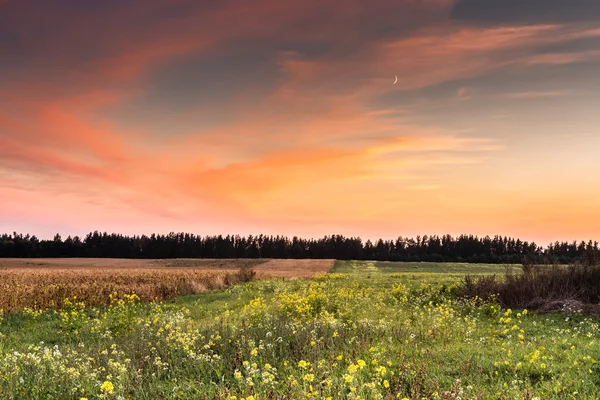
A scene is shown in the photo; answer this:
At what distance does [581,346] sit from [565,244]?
157 metres

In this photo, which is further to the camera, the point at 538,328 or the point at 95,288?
the point at 95,288

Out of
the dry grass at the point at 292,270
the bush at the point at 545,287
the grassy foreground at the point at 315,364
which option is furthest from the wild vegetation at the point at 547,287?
the dry grass at the point at 292,270

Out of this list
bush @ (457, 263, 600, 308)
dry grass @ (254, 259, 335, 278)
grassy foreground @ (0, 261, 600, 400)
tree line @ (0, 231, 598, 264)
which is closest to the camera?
grassy foreground @ (0, 261, 600, 400)

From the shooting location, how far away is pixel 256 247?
529ft

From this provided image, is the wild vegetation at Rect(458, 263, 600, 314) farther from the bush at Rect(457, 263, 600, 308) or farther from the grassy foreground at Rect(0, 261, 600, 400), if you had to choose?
the grassy foreground at Rect(0, 261, 600, 400)

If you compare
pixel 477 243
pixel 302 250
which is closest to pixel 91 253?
pixel 302 250

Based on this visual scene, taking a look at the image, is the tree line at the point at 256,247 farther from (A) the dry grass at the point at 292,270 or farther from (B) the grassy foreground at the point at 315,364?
(B) the grassy foreground at the point at 315,364

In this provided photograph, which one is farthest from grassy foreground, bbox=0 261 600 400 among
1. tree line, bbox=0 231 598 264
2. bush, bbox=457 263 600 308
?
tree line, bbox=0 231 598 264

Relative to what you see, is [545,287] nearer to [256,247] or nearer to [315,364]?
[315,364]

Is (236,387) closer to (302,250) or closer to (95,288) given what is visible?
(95,288)

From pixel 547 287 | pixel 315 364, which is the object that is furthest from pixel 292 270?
pixel 315 364

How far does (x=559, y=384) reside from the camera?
8180 millimetres

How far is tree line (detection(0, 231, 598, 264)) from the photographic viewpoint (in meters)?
142

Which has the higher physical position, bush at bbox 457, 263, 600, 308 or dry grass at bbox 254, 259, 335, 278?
bush at bbox 457, 263, 600, 308
